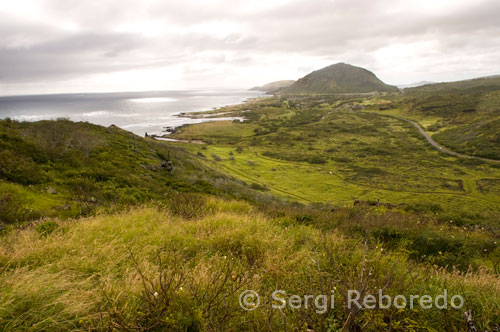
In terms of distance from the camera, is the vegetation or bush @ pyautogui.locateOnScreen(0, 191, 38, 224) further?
bush @ pyautogui.locateOnScreen(0, 191, 38, 224)

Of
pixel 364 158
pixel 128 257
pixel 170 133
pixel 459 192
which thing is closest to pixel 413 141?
pixel 364 158

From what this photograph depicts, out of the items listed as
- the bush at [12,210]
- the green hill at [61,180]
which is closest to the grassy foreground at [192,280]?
the bush at [12,210]

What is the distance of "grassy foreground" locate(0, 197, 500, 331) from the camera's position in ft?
10.3

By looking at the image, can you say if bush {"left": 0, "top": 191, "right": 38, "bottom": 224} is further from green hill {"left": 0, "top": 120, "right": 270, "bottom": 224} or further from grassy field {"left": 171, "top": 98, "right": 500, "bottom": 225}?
grassy field {"left": 171, "top": 98, "right": 500, "bottom": 225}

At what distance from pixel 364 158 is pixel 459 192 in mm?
27825

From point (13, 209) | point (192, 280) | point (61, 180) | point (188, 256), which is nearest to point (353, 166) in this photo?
point (61, 180)

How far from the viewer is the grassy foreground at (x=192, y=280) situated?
123 inches

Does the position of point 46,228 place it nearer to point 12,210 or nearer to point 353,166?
point 12,210

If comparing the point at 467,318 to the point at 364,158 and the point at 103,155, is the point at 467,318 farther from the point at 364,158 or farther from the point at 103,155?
the point at 364,158

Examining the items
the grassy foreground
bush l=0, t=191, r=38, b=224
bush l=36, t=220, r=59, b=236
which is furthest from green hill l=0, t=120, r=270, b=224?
the grassy foreground

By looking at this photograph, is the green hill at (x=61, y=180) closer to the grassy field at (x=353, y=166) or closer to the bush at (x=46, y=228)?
the bush at (x=46, y=228)

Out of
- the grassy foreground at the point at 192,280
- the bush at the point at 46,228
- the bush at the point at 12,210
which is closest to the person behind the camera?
the grassy foreground at the point at 192,280

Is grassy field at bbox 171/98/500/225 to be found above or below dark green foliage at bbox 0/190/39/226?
below

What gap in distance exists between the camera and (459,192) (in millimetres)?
48844
